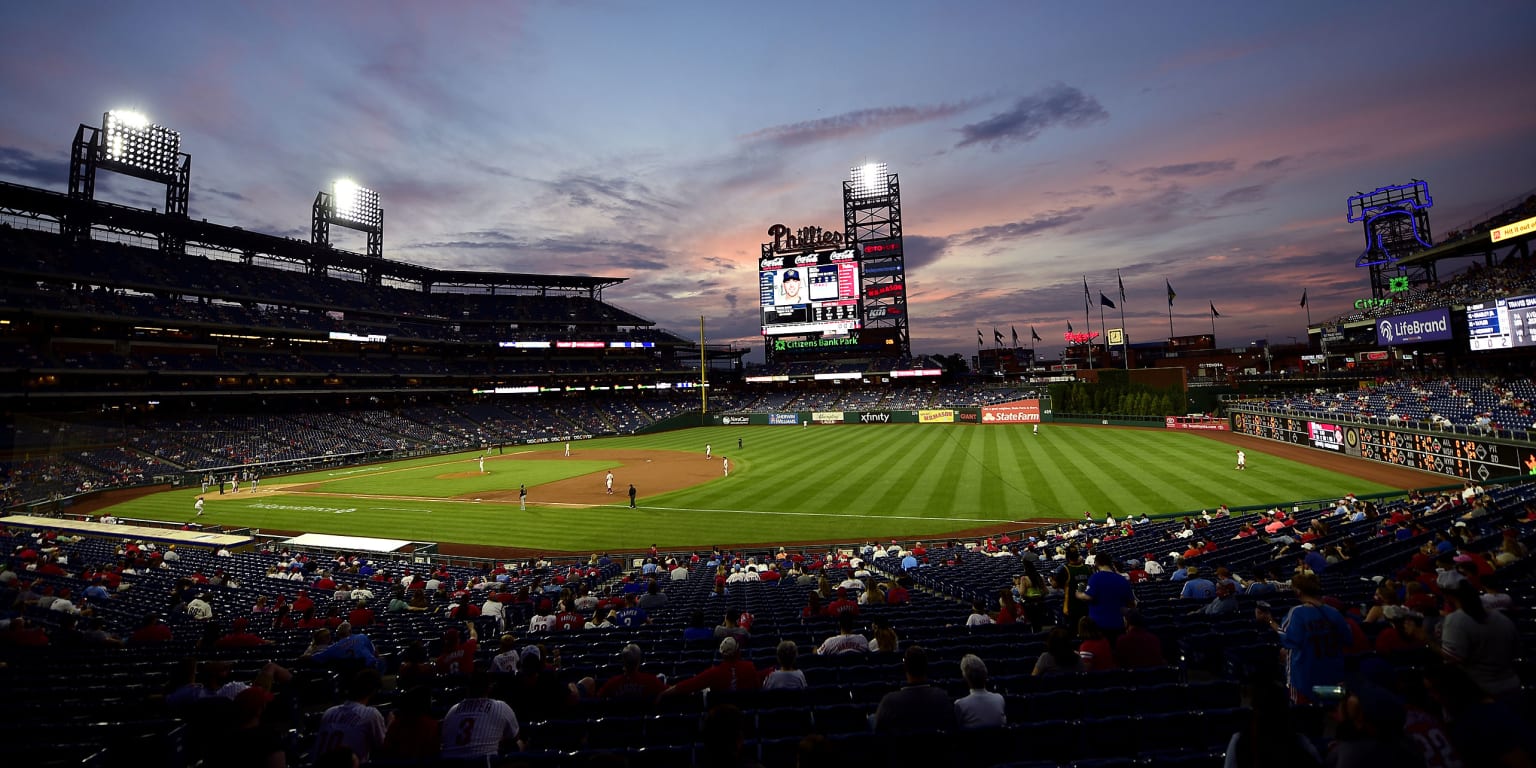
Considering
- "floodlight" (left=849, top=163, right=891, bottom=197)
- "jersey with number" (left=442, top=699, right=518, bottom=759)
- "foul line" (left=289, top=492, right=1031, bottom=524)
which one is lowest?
"foul line" (left=289, top=492, right=1031, bottom=524)

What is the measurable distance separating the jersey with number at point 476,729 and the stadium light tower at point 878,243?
83683 mm

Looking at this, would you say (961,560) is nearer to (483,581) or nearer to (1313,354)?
(483,581)

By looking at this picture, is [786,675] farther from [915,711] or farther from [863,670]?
[915,711]

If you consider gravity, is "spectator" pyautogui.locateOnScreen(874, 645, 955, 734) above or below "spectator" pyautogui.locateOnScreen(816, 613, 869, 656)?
above

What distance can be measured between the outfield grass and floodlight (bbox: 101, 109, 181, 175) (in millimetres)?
35544

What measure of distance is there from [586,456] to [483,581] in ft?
127

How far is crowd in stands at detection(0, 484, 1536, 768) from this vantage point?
3877mm

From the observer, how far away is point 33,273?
49844 mm

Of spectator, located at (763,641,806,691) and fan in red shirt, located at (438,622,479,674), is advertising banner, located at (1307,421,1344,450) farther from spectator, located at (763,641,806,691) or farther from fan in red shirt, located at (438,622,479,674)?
fan in red shirt, located at (438,622,479,674)

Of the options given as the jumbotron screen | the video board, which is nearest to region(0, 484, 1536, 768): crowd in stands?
the video board

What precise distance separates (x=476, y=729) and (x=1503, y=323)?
56.1 meters

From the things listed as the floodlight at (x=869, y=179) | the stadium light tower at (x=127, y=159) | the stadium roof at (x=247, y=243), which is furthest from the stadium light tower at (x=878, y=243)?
the stadium light tower at (x=127, y=159)

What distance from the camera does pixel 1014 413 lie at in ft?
215

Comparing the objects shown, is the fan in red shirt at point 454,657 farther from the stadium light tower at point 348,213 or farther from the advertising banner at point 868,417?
the stadium light tower at point 348,213
